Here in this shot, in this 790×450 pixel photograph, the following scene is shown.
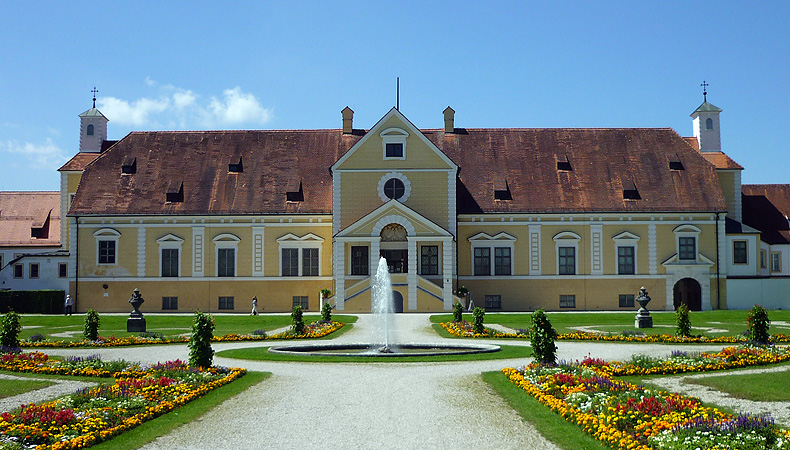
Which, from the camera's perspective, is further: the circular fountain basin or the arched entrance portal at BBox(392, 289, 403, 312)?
the arched entrance portal at BBox(392, 289, 403, 312)

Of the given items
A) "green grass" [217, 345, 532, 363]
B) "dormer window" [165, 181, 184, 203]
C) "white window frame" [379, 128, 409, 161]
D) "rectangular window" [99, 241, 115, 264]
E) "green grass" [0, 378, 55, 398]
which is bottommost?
"green grass" [0, 378, 55, 398]

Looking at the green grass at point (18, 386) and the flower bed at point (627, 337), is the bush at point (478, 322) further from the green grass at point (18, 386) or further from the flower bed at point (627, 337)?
the green grass at point (18, 386)

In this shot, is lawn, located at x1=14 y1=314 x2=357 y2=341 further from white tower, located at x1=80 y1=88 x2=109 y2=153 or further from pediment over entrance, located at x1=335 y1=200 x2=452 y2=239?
white tower, located at x1=80 y1=88 x2=109 y2=153

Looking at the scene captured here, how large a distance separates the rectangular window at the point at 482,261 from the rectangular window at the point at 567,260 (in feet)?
15.6

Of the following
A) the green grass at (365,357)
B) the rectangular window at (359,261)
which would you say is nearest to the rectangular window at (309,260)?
the rectangular window at (359,261)

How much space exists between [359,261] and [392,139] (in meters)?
8.25

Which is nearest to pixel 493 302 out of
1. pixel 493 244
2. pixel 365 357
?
pixel 493 244

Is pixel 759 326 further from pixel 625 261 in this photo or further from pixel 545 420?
pixel 625 261

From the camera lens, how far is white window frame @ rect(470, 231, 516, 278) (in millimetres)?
52406

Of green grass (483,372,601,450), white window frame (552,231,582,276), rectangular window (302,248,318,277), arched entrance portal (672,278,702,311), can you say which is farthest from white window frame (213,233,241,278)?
green grass (483,372,601,450)

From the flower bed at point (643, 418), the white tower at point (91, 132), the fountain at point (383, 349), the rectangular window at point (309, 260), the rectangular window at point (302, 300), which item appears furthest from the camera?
the white tower at point (91, 132)

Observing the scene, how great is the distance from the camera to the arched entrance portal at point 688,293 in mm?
53094

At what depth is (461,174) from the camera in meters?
54.3

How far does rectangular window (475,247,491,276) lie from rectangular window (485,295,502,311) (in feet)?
5.28
